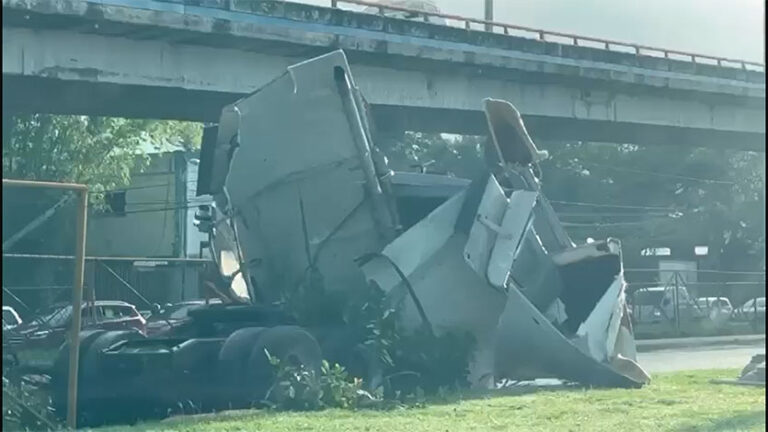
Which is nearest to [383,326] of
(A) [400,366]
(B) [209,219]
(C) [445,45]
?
(A) [400,366]

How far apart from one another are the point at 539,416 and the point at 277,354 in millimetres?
2919

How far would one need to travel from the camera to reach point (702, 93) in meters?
37.2

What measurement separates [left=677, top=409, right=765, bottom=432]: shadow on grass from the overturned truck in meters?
3.32

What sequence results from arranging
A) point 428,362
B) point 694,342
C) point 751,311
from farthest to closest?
1. point 751,311
2. point 694,342
3. point 428,362

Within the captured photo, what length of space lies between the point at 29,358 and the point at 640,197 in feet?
139

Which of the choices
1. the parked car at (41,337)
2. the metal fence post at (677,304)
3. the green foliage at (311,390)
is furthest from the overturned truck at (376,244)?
the metal fence post at (677,304)

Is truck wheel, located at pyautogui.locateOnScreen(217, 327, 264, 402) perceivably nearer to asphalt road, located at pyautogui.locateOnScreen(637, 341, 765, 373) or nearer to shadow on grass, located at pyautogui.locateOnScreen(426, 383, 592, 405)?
shadow on grass, located at pyautogui.locateOnScreen(426, 383, 592, 405)

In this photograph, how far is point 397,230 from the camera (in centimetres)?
1423

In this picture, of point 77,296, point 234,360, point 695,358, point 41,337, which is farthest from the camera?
point 695,358

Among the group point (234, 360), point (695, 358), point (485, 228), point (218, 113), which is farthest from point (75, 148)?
point (234, 360)

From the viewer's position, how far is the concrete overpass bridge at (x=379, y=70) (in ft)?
83.1

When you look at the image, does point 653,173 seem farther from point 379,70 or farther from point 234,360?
point 234,360

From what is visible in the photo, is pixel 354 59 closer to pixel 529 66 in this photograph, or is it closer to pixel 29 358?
pixel 529 66

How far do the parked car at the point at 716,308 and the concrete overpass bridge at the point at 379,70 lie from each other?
207 inches
